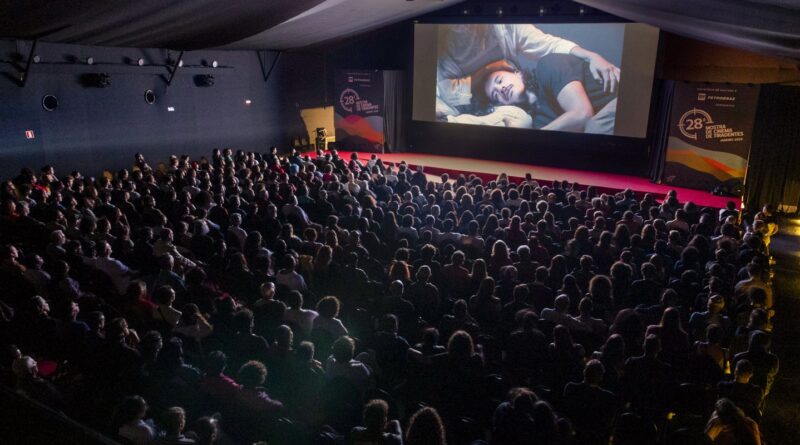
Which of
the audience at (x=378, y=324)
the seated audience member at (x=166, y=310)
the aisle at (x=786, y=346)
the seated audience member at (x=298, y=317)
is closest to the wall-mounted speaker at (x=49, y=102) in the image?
the audience at (x=378, y=324)

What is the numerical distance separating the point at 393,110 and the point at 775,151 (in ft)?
33.4

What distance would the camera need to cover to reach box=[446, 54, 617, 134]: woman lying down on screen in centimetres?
1423

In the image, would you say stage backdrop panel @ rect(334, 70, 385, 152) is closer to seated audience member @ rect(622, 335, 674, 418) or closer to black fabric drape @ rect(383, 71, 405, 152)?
black fabric drape @ rect(383, 71, 405, 152)

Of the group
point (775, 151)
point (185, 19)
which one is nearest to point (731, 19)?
point (775, 151)

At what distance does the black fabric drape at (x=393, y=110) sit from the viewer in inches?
667

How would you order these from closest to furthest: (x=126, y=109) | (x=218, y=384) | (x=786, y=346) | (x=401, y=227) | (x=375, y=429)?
(x=375, y=429) → (x=218, y=384) → (x=786, y=346) → (x=401, y=227) → (x=126, y=109)

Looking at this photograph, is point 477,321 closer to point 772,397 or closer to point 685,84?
point 772,397

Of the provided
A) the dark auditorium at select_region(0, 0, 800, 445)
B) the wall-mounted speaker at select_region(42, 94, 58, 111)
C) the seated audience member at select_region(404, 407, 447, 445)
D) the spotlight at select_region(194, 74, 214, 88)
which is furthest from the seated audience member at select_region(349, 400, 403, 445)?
the spotlight at select_region(194, 74, 214, 88)

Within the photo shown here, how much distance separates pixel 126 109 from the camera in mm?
12656

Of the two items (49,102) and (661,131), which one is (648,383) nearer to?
(661,131)

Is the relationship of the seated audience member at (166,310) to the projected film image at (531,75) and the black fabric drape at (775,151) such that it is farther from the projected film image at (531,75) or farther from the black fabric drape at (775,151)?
the projected film image at (531,75)

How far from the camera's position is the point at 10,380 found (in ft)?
10.2

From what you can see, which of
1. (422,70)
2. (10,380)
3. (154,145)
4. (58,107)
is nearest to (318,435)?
(10,380)

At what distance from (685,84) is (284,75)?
11383 mm
